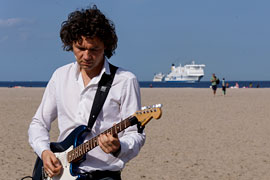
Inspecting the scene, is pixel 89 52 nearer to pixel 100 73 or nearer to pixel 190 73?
pixel 100 73

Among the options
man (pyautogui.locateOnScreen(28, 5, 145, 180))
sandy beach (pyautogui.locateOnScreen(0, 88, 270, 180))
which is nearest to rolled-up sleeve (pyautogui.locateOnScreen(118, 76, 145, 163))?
man (pyautogui.locateOnScreen(28, 5, 145, 180))

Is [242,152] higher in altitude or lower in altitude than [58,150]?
lower

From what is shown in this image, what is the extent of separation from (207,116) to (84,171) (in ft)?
48.2

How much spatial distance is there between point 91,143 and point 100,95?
12.5 inches

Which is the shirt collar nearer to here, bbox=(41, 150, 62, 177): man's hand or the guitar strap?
the guitar strap

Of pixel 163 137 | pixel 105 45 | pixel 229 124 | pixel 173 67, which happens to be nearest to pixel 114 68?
pixel 105 45

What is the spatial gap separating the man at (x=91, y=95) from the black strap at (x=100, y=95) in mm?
24

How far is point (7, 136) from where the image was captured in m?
11.8

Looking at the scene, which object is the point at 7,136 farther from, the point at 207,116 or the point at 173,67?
the point at 173,67

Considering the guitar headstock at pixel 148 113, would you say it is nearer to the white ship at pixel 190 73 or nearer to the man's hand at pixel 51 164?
the man's hand at pixel 51 164

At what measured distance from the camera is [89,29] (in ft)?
9.64

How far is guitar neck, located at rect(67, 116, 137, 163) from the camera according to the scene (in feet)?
9.05

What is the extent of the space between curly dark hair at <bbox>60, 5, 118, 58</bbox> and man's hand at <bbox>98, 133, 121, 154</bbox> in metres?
0.70

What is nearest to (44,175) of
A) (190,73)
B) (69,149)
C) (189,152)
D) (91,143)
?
(69,149)
